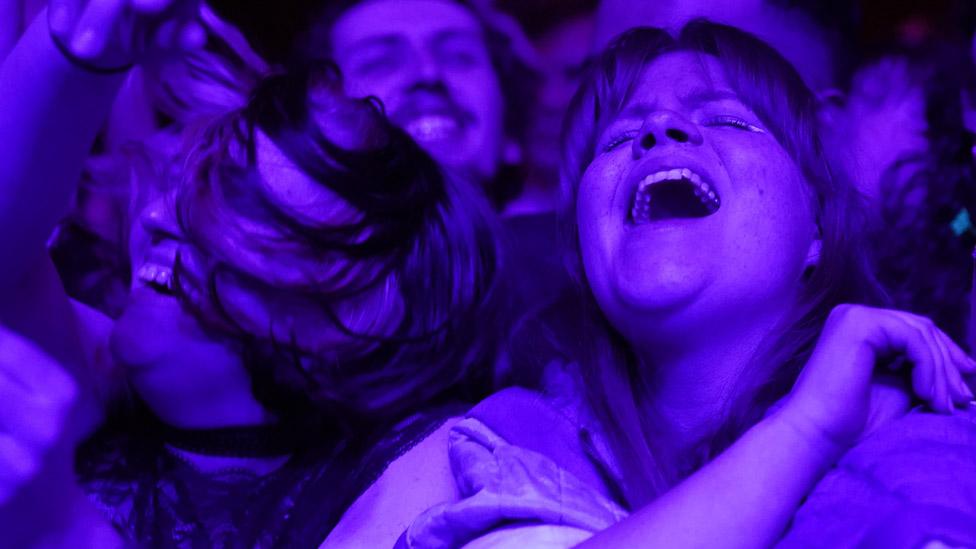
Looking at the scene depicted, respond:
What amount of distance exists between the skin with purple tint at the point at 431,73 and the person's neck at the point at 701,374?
2.16 feet

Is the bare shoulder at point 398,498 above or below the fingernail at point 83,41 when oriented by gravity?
below

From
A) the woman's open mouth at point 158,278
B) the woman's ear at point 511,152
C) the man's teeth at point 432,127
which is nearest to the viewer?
the woman's open mouth at point 158,278

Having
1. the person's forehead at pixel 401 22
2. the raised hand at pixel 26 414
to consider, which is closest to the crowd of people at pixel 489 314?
the raised hand at pixel 26 414

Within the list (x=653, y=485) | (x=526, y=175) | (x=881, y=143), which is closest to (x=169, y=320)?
(x=653, y=485)

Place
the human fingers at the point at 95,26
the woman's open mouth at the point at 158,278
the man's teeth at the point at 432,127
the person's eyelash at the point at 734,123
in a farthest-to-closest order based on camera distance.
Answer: the man's teeth at the point at 432,127 → the woman's open mouth at the point at 158,278 → the person's eyelash at the point at 734,123 → the human fingers at the point at 95,26

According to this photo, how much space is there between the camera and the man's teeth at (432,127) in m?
1.77

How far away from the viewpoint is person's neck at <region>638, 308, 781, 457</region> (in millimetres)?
1147

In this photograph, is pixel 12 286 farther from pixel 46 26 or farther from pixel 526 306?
pixel 526 306

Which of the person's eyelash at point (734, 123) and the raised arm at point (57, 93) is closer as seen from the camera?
the raised arm at point (57, 93)

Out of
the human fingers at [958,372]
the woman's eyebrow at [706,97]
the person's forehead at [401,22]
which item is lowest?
the person's forehead at [401,22]

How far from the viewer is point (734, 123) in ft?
3.98

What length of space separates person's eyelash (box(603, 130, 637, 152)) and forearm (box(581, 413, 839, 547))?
0.43 meters

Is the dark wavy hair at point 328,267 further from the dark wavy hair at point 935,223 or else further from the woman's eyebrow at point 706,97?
the dark wavy hair at point 935,223

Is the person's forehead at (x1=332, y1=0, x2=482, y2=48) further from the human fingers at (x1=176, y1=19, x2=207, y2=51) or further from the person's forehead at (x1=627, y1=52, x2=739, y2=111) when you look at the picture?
the human fingers at (x1=176, y1=19, x2=207, y2=51)
